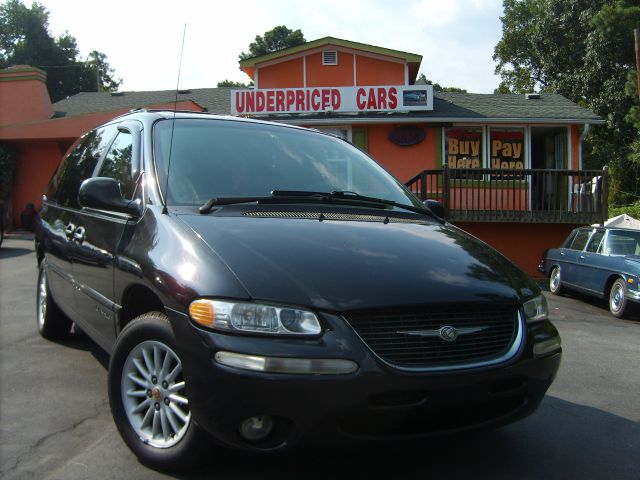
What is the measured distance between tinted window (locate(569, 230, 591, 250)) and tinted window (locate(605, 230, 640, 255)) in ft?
2.29

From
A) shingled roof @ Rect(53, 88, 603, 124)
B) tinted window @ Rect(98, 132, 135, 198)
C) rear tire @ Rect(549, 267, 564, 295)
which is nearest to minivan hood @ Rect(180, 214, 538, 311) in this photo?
tinted window @ Rect(98, 132, 135, 198)

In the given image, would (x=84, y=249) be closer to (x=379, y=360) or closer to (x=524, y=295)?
(x=379, y=360)

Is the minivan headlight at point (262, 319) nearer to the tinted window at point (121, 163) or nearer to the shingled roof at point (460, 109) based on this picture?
the tinted window at point (121, 163)

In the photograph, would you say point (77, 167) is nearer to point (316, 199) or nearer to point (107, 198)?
point (107, 198)

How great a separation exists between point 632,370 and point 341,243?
3730 millimetres

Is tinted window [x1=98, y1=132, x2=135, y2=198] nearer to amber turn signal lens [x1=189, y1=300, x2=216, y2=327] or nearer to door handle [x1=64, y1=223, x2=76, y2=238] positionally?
door handle [x1=64, y1=223, x2=76, y2=238]

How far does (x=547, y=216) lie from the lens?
43.7ft

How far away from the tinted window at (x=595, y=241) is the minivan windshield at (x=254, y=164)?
24.6ft

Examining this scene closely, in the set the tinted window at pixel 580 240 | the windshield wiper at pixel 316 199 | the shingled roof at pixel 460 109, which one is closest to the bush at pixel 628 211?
the shingled roof at pixel 460 109

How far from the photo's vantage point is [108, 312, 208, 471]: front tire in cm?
273

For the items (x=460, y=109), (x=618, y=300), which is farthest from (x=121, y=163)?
(x=460, y=109)

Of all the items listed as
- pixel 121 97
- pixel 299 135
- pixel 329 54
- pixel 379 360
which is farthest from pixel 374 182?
pixel 121 97

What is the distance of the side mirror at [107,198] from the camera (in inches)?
133

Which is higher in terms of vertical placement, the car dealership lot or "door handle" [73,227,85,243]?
"door handle" [73,227,85,243]
